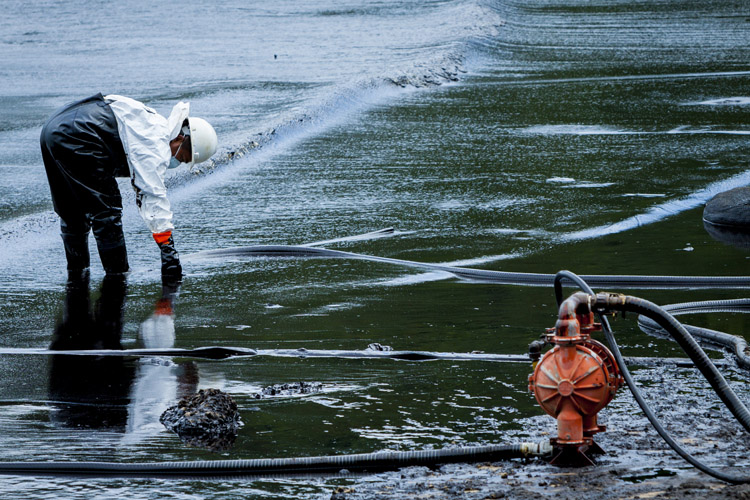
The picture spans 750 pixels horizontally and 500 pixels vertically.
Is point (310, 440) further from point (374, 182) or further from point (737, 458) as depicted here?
point (374, 182)

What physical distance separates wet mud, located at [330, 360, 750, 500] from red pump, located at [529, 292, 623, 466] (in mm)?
97

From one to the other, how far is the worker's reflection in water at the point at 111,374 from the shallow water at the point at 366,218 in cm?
2

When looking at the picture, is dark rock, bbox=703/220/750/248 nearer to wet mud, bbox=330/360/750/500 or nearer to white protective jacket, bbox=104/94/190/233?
wet mud, bbox=330/360/750/500

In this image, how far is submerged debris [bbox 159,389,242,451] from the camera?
392 cm

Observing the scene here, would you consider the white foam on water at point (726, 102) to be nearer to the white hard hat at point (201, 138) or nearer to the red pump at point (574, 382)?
the white hard hat at point (201, 138)

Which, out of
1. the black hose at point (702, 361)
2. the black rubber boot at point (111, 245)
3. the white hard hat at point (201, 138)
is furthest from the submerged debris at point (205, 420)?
the white hard hat at point (201, 138)

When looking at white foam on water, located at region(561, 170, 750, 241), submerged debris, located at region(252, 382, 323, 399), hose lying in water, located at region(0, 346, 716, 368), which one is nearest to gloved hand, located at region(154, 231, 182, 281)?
hose lying in water, located at region(0, 346, 716, 368)

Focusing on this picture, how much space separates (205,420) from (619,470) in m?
1.54

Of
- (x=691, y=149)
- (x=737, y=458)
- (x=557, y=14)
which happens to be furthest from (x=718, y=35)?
(x=737, y=458)

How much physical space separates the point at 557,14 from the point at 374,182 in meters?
17.2

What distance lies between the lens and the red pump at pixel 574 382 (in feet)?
11.3

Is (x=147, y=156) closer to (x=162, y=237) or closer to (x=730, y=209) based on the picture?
(x=162, y=237)

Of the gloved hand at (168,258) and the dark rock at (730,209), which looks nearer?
the gloved hand at (168,258)

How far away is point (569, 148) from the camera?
10727mm
